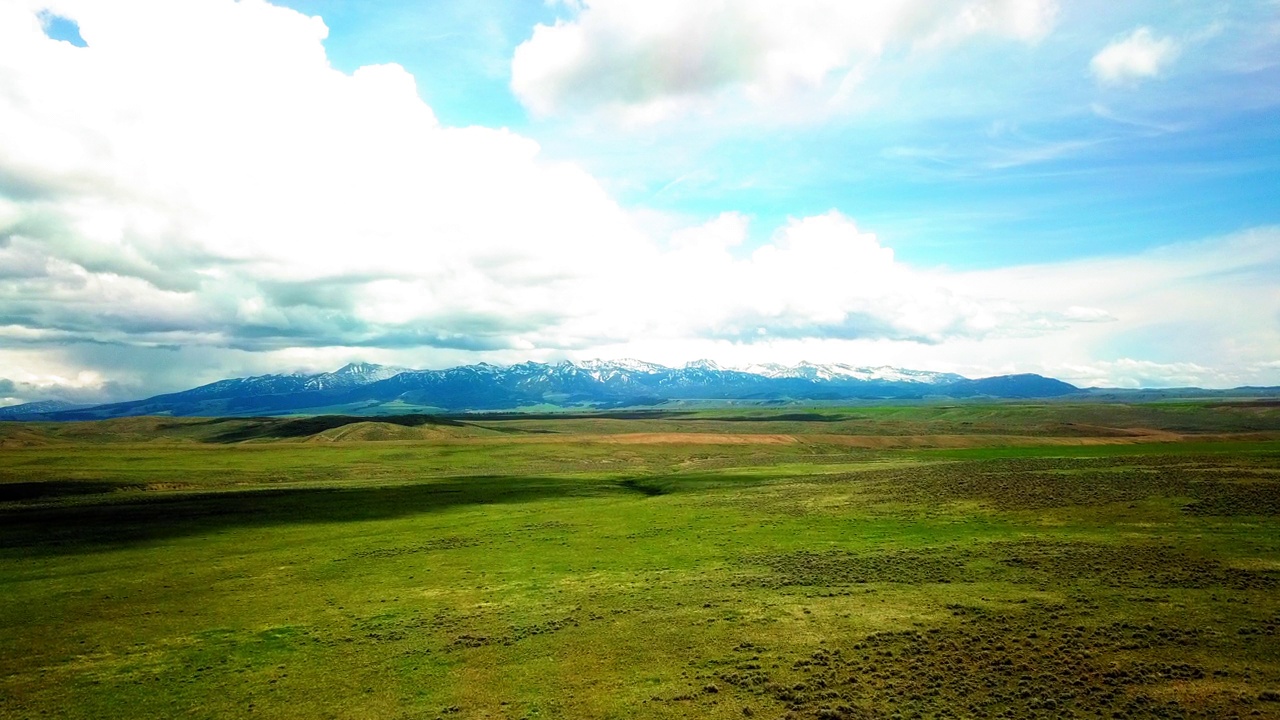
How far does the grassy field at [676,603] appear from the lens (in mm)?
23281

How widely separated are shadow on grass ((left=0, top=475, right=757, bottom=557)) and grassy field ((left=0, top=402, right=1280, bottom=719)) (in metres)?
0.78

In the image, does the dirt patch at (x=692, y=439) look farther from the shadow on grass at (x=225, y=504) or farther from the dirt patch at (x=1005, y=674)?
the dirt patch at (x=1005, y=674)

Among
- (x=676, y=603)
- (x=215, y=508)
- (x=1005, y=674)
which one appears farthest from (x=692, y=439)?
(x=1005, y=674)

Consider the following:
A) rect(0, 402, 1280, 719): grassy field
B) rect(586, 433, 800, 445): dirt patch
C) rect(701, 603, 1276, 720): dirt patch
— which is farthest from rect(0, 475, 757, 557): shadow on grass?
rect(586, 433, 800, 445): dirt patch

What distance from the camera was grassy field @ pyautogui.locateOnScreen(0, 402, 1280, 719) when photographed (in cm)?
2328

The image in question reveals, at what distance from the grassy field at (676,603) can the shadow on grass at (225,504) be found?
0.78 meters

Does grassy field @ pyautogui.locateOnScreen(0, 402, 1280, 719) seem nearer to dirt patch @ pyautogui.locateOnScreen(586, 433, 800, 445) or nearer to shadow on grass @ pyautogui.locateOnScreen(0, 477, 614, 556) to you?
shadow on grass @ pyautogui.locateOnScreen(0, 477, 614, 556)

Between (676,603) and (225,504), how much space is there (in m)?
66.9

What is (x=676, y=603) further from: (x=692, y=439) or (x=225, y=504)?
(x=692, y=439)

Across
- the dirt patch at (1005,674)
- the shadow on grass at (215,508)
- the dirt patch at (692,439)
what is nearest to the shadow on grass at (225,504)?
the shadow on grass at (215,508)

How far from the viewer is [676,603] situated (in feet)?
111

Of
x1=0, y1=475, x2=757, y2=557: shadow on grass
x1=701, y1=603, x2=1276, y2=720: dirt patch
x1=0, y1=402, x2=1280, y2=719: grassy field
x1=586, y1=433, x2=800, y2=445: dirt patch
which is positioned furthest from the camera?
x1=586, y1=433, x2=800, y2=445: dirt patch

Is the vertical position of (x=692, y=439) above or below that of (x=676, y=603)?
below

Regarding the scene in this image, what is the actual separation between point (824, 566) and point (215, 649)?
32432 mm
